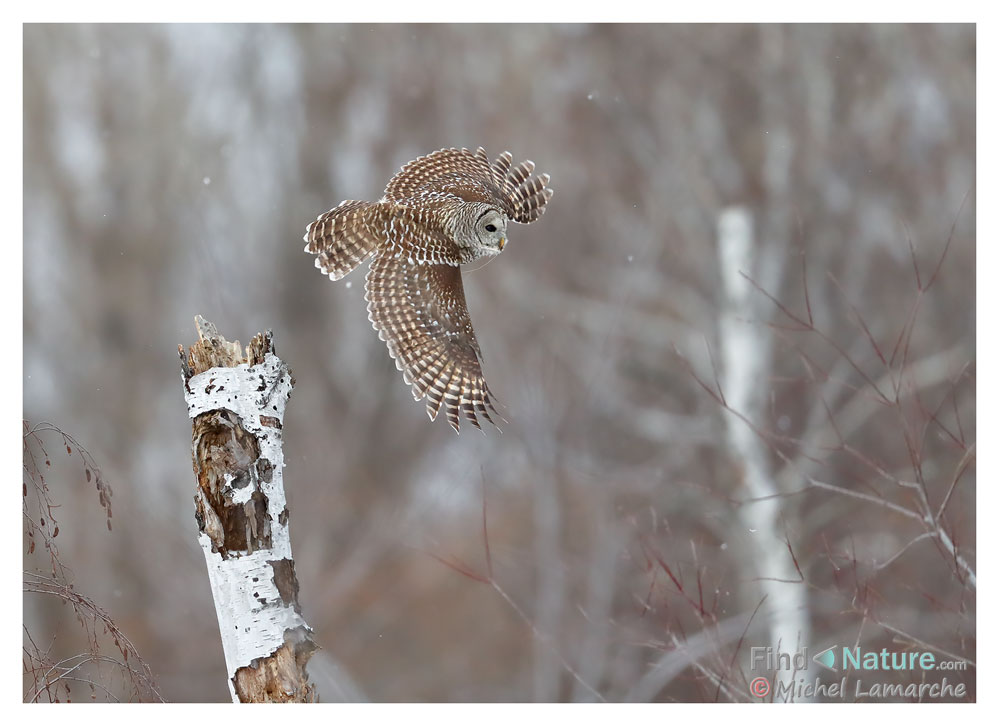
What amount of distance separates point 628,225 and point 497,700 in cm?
430

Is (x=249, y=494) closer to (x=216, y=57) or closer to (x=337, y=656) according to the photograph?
(x=337, y=656)

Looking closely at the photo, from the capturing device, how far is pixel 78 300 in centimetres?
765

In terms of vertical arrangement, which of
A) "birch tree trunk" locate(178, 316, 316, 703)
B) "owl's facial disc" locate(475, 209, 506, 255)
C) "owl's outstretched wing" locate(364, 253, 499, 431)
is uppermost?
"owl's facial disc" locate(475, 209, 506, 255)

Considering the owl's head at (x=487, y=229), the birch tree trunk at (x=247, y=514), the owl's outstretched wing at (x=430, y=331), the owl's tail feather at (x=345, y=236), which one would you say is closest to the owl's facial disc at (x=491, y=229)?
the owl's head at (x=487, y=229)

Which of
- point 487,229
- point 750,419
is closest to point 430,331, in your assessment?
point 487,229

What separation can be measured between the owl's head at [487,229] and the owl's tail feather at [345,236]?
1.36 ft

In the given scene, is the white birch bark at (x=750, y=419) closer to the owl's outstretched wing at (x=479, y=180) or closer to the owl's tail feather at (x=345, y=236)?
the owl's outstretched wing at (x=479, y=180)

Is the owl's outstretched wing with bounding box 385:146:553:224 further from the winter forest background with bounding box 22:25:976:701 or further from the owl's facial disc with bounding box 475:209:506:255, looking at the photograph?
the winter forest background with bounding box 22:25:976:701

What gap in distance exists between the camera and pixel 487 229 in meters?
3.49

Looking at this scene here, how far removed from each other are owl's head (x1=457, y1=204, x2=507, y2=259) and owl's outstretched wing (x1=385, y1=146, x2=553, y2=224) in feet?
1.07

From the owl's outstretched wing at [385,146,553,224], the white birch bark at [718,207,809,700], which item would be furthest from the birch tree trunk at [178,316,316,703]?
the white birch bark at [718,207,809,700]

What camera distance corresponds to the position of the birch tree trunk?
3.02 meters

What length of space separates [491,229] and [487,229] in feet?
0.05

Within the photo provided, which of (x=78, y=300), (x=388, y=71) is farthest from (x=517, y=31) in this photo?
(x=78, y=300)
